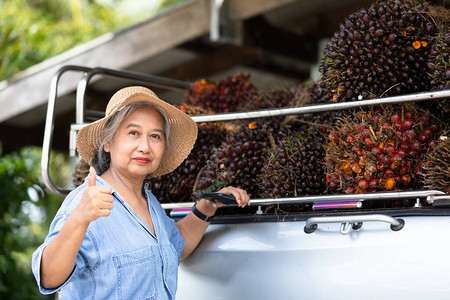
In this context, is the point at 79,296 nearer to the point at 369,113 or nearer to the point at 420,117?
the point at 369,113

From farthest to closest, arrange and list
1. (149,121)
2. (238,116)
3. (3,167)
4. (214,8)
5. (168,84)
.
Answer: (3,167) → (214,8) → (168,84) → (238,116) → (149,121)

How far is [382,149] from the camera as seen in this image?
2484 mm

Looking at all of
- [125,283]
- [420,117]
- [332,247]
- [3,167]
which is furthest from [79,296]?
[3,167]

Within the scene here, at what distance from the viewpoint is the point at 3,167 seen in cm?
648

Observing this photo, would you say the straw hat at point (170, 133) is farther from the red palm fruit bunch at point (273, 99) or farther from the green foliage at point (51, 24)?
the green foliage at point (51, 24)

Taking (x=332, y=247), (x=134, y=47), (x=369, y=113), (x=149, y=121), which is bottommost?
(x=332, y=247)

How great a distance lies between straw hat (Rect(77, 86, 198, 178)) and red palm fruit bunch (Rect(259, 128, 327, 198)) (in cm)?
40

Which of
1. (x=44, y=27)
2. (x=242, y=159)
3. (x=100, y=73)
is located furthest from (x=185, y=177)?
(x=44, y=27)

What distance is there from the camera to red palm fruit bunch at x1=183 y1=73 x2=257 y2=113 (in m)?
3.78

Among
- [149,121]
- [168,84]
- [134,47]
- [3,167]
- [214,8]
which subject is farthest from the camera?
[3,167]

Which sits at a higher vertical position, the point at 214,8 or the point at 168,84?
the point at 214,8

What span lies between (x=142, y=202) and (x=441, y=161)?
1227 mm

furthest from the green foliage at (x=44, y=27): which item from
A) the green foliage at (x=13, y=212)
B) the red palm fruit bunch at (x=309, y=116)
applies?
the red palm fruit bunch at (x=309, y=116)

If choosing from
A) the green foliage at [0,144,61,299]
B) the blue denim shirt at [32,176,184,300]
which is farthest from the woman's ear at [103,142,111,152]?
the green foliage at [0,144,61,299]
